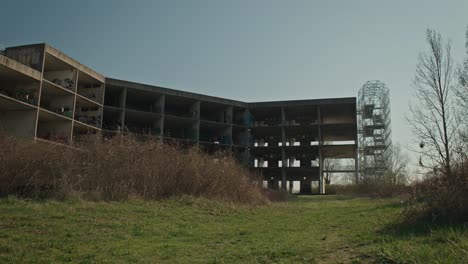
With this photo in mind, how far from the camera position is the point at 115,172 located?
12.3 meters

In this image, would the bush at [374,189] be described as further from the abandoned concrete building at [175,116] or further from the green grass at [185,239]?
the green grass at [185,239]

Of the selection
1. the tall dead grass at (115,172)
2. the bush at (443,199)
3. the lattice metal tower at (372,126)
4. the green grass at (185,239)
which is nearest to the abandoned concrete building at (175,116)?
the lattice metal tower at (372,126)

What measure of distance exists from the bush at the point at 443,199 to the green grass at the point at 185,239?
58 cm

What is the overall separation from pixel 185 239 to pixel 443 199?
15.3 feet

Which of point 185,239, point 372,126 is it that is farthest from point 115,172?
point 372,126

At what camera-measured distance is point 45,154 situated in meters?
11.8

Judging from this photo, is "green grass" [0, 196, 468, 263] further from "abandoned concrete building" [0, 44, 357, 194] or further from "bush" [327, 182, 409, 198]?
"abandoned concrete building" [0, 44, 357, 194]

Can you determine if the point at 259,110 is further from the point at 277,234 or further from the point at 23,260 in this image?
the point at 23,260

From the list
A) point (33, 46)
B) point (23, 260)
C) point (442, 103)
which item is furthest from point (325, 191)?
point (23, 260)

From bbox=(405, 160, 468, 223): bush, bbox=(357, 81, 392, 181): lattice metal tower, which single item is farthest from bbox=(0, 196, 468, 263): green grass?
bbox=(357, 81, 392, 181): lattice metal tower

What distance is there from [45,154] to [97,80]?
73.1 ft

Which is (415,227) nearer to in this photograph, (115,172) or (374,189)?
(115,172)

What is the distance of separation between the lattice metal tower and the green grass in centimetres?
3021

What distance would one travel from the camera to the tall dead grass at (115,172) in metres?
11.2
